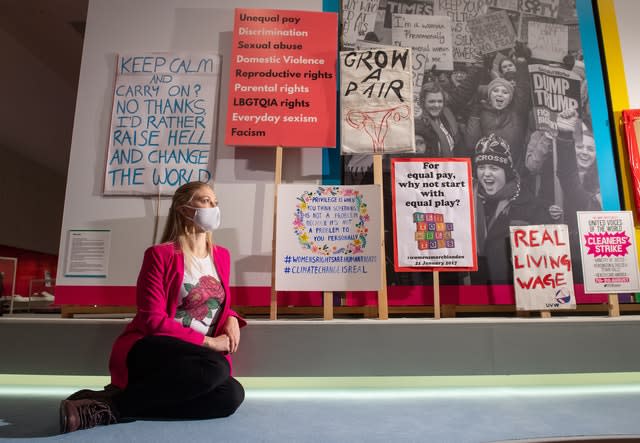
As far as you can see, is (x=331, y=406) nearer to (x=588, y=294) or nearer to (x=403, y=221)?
(x=403, y=221)

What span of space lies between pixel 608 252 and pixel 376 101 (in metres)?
1.91

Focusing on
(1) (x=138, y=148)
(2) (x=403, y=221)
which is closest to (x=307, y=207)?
(2) (x=403, y=221)

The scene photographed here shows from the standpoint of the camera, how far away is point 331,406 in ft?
6.34

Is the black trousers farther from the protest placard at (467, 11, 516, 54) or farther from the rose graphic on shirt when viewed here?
the protest placard at (467, 11, 516, 54)

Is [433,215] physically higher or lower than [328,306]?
higher

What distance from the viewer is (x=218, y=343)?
1760mm

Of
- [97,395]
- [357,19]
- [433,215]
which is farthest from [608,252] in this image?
[97,395]

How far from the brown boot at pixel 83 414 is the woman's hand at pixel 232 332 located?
0.51 metres

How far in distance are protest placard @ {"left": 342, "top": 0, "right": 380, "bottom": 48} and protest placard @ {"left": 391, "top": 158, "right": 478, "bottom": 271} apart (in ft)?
3.81

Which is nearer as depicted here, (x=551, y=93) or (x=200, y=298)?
(x=200, y=298)

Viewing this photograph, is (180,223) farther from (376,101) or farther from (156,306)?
(376,101)

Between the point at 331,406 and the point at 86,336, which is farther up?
the point at 86,336

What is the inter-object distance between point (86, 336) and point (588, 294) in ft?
11.0

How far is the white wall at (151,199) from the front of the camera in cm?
299
